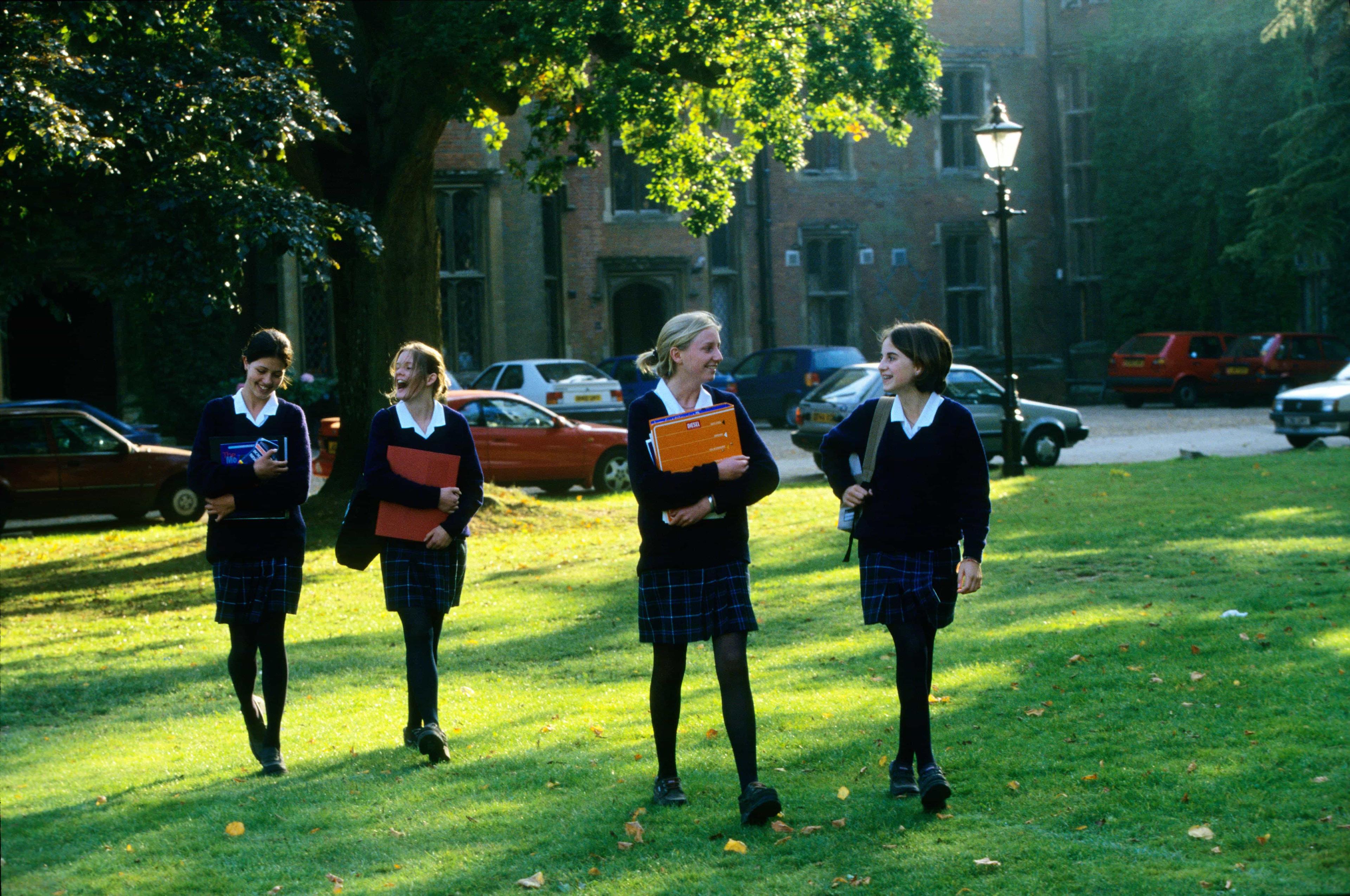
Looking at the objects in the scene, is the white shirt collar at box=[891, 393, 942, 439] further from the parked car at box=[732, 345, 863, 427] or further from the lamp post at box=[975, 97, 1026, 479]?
the parked car at box=[732, 345, 863, 427]

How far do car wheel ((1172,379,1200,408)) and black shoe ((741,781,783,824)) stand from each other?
29.9 meters

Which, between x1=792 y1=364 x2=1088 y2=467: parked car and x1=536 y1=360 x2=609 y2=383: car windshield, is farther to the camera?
x1=536 y1=360 x2=609 y2=383: car windshield

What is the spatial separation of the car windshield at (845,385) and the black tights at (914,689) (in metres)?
14.9

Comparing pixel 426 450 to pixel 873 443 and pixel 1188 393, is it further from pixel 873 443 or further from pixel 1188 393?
pixel 1188 393

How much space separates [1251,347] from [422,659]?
29887 millimetres

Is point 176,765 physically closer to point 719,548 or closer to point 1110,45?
point 719,548

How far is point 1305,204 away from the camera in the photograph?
27.8 metres

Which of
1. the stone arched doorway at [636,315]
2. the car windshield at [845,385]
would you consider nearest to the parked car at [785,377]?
the stone arched doorway at [636,315]

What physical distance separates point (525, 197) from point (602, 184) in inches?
88.6

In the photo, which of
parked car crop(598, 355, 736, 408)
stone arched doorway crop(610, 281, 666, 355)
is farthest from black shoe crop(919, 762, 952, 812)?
stone arched doorway crop(610, 281, 666, 355)

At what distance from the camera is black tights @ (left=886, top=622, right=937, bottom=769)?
5297mm

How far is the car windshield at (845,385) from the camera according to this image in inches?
801

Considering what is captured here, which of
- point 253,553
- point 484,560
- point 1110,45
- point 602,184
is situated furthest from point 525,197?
point 253,553

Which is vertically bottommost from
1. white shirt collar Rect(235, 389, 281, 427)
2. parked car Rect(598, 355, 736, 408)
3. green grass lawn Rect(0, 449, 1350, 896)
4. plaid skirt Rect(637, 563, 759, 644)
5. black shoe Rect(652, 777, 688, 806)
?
green grass lawn Rect(0, 449, 1350, 896)
